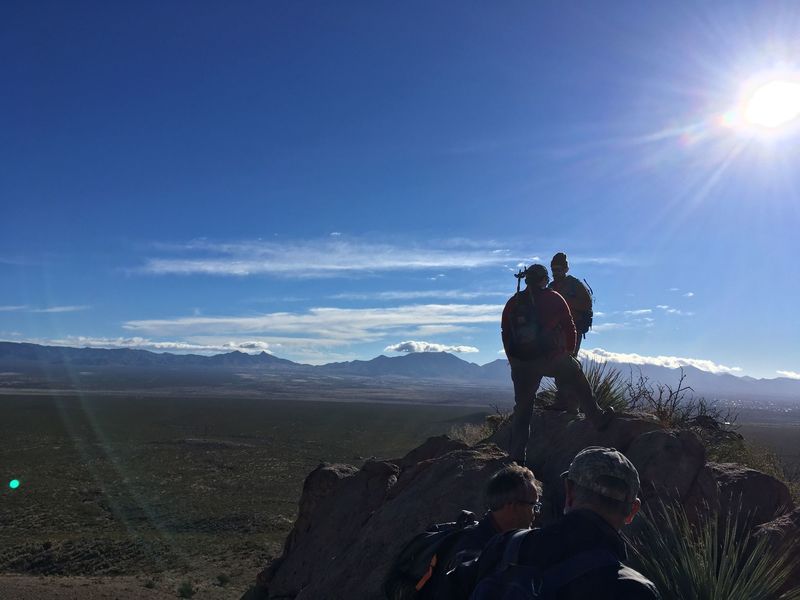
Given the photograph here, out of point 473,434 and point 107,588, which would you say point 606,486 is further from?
point 107,588

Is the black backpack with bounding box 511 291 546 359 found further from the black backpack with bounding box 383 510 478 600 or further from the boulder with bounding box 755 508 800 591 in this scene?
the black backpack with bounding box 383 510 478 600

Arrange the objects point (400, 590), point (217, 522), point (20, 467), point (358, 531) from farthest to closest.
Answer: point (20, 467) → point (217, 522) → point (358, 531) → point (400, 590)

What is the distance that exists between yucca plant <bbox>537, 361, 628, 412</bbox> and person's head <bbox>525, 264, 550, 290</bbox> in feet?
11.9

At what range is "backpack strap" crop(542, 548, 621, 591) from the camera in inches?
87.0

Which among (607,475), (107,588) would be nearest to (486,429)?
(607,475)

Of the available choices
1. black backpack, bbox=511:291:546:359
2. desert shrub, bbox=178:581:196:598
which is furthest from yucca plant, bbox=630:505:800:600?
desert shrub, bbox=178:581:196:598

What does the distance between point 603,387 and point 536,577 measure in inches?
302

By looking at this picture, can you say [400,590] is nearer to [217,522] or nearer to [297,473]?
[217,522]

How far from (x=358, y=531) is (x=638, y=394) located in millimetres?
4825

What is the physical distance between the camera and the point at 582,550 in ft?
7.49

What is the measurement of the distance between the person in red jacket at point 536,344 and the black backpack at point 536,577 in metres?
3.72

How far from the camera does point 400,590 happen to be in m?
3.20

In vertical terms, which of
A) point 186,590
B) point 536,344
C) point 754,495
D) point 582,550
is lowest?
point 186,590

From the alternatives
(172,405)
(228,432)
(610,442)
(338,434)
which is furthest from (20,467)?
(172,405)
